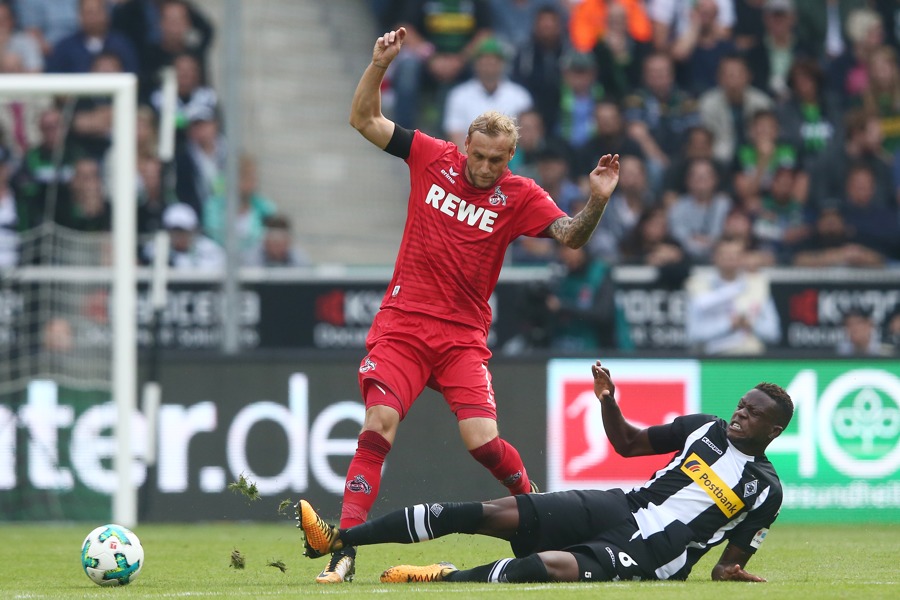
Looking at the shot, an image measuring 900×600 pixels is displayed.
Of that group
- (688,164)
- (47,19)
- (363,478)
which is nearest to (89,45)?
(47,19)

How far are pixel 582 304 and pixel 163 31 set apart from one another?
5.47 m

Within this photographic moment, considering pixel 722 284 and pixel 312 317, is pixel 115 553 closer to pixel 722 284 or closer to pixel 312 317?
pixel 312 317

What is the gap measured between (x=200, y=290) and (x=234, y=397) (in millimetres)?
1686

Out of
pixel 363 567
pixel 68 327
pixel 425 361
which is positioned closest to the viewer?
pixel 425 361

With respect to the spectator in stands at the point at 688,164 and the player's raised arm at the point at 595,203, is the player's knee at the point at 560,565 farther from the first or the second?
the spectator in stands at the point at 688,164

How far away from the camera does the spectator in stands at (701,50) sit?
16.1 meters

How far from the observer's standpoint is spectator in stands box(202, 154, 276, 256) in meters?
13.8

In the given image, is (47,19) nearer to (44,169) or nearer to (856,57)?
(44,169)

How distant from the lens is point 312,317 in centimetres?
1323

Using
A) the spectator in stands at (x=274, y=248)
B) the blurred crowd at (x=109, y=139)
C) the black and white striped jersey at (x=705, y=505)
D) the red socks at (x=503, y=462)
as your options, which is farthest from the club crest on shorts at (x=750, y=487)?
the spectator in stands at (x=274, y=248)

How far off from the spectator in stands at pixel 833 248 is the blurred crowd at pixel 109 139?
15.9ft

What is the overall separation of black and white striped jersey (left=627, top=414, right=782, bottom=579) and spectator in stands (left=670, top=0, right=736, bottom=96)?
9666mm

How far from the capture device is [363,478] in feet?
23.2

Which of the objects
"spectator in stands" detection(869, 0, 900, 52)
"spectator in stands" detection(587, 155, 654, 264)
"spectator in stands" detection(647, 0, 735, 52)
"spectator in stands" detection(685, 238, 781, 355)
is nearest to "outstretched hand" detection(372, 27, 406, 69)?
"spectator in stands" detection(685, 238, 781, 355)
